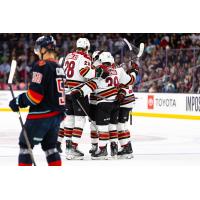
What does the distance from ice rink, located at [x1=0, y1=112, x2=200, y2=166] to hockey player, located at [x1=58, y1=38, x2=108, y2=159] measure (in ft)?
0.78

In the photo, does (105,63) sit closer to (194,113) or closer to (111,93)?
(111,93)

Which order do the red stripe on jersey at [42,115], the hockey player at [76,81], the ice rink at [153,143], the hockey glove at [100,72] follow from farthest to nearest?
the ice rink at [153,143], the hockey player at [76,81], the hockey glove at [100,72], the red stripe on jersey at [42,115]

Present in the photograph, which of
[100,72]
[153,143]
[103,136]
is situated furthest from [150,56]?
[100,72]

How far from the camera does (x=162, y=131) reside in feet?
40.7

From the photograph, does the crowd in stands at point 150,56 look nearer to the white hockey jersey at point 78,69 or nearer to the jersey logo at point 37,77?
the white hockey jersey at point 78,69

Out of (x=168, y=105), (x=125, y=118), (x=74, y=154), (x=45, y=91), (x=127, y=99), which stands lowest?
(x=168, y=105)

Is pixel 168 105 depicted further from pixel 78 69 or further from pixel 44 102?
pixel 44 102

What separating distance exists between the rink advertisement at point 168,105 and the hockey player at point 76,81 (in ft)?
23.1

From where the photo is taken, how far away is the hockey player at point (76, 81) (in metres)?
7.85

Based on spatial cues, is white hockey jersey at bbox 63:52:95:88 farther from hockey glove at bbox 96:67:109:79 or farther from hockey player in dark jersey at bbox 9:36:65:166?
hockey player in dark jersey at bbox 9:36:65:166

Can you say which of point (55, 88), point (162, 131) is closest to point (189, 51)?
point (162, 131)

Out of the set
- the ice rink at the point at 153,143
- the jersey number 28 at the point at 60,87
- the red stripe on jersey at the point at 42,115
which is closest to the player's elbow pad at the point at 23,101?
the red stripe on jersey at the point at 42,115

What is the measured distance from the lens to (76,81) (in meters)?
7.99

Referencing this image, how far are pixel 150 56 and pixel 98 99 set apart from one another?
949cm
